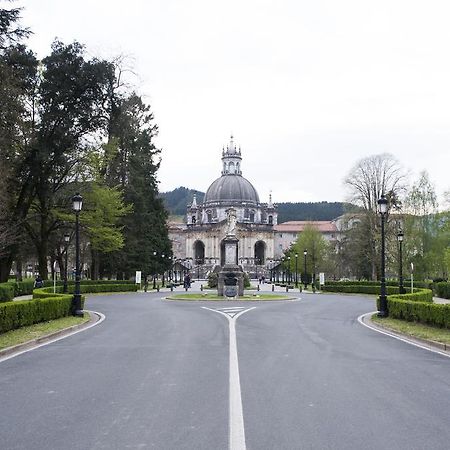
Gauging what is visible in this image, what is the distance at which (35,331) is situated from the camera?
17.4 meters

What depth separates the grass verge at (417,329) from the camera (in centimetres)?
1606

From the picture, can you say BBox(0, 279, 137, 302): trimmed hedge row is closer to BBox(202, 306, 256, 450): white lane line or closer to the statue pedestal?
the statue pedestal

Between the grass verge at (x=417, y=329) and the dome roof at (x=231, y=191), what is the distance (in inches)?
4820

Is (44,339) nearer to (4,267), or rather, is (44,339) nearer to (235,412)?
(235,412)

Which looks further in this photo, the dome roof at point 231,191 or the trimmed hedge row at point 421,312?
the dome roof at point 231,191

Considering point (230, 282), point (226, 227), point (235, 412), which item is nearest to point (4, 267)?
point (230, 282)

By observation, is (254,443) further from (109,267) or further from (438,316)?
(109,267)

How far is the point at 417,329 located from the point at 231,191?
12769 centimetres

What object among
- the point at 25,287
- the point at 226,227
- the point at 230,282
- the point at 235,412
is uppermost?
the point at 226,227

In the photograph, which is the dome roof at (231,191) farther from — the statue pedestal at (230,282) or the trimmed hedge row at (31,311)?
the trimmed hedge row at (31,311)

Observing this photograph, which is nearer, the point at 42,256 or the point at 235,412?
the point at 235,412

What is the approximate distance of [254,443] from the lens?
628 centimetres

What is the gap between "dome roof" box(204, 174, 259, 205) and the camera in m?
145

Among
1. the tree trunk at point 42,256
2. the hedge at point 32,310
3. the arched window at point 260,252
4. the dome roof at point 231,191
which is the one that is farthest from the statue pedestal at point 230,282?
the dome roof at point 231,191
